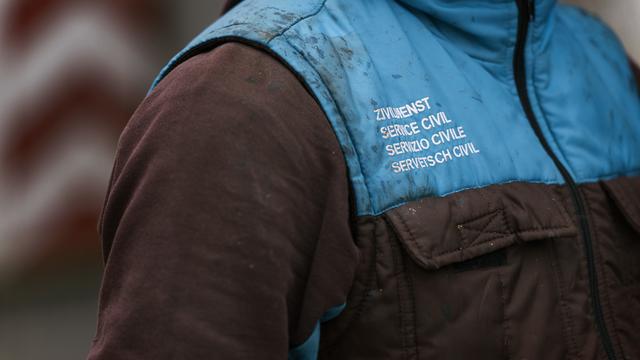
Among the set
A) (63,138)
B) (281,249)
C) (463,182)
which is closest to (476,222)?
(463,182)

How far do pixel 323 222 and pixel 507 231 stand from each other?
28 centimetres

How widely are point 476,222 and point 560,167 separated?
23cm

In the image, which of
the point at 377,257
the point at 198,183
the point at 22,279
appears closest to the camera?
the point at 198,183

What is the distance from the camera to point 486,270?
1213mm

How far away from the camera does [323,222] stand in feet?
3.63

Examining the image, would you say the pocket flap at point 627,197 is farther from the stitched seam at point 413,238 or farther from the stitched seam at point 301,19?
the stitched seam at point 301,19

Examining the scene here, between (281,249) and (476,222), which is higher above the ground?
(281,249)

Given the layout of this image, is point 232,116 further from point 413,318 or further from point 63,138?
point 63,138

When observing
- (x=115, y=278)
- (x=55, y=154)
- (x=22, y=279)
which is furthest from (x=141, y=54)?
(x=115, y=278)

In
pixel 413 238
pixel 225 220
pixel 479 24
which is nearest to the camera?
pixel 225 220

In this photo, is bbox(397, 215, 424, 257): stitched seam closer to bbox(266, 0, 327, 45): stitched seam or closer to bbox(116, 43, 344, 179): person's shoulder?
bbox(116, 43, 344, 179): person's shoulder

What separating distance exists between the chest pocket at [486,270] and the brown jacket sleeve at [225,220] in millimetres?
111

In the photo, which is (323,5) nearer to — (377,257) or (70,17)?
(377,257)

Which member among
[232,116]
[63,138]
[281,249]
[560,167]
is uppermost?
[232,116]
